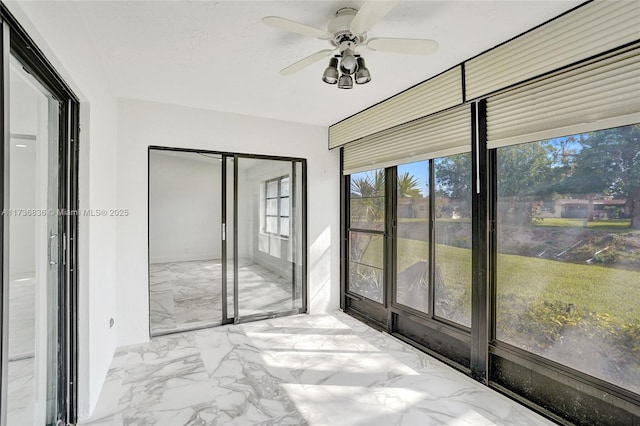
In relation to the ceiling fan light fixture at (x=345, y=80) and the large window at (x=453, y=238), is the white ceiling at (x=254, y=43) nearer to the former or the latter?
the ceiling fan light fixture at (x=345, y=80)

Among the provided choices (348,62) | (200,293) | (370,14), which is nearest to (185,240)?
(200,293)

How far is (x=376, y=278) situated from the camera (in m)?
3.82

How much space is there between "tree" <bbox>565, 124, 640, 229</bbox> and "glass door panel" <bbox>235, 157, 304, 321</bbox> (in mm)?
2913

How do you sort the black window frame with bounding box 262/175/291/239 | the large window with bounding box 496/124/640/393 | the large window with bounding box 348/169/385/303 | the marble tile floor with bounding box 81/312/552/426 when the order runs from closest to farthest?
the large window with bounding box 496/124/640/393 < the marble tile floor with bounding box 81/312/552/426 < the large window with bounding box 348/169/385/303 < the black window frame with bounding box 262/175/291/239

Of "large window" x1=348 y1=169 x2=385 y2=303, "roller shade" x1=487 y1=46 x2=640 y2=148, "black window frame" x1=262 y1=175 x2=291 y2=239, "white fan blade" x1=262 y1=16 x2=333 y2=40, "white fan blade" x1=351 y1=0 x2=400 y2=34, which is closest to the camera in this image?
"white fan blade" x1=351 y1=0 x2=400 y2=34

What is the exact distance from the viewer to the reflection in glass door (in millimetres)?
1341

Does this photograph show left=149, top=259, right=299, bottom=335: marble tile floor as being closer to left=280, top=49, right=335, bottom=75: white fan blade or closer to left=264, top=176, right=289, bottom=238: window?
left=264, top=176, right=289, bottom=238: window

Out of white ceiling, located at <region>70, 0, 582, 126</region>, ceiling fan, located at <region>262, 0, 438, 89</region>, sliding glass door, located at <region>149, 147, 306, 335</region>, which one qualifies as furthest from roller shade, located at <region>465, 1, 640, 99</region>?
sliding glass door, located at <region>149, 147, 306, 335</region>

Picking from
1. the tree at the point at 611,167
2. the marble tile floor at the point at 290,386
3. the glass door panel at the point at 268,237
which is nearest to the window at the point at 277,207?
the glass door panel at the point at 268,237

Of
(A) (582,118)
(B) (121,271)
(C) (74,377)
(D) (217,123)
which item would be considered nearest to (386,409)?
(C) (74,377)

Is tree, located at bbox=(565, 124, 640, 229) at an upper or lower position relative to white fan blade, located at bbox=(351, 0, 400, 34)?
lower

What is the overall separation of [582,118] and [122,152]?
376 centimetres

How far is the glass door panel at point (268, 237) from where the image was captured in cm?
389

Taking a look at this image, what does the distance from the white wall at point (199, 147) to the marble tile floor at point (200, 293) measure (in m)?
0.22
